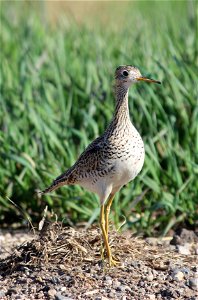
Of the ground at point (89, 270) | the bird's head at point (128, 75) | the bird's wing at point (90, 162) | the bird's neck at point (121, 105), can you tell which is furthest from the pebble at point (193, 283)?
the bird's head at point (128, 75)

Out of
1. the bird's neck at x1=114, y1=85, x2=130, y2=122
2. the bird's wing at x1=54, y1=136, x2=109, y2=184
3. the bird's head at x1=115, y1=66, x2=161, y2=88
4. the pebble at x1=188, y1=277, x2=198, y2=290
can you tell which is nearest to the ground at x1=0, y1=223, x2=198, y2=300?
the pebble at x1=188, y1=277, x2=198, y2=290

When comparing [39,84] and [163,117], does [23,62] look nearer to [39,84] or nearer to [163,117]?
[39,84]

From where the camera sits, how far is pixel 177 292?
15.2 ft

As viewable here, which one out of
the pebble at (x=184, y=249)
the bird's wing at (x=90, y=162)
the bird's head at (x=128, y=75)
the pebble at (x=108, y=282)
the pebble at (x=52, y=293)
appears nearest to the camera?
the pebble at (x=52, y=293)

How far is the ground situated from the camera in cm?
466

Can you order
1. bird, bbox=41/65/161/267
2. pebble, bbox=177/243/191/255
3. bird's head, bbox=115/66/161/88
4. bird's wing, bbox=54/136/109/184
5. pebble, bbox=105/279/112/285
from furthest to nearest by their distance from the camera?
1. pebble, bbox=177/243/191/255
2. bird's head, bbox=115/66/161/88
3. bird's wing, bbox=54/136/109/184
4. bird, bbox=41/65/161/267
5. pebble, bbox=105/279/112/285

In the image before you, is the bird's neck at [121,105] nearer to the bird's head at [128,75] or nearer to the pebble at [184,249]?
the bird's head at [128,75]

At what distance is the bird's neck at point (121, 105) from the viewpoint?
5.06m

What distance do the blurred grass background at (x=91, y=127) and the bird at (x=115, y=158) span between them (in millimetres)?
864

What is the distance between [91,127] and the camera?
6.81 metres

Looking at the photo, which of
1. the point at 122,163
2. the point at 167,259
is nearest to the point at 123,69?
the point at 122,163

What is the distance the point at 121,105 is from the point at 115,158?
0.44 metres

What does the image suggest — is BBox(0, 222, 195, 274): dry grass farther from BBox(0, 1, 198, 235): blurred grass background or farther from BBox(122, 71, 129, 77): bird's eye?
BBox(122, 71, 129, 77): bird's eye

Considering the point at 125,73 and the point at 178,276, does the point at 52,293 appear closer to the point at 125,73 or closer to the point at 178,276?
the point at 178,276
